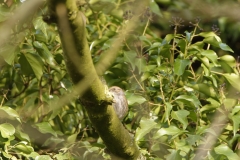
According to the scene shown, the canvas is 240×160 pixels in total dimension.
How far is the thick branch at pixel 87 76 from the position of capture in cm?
82

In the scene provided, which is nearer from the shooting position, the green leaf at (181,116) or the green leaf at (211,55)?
the green leaf at (181,116)

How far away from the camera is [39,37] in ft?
5.78

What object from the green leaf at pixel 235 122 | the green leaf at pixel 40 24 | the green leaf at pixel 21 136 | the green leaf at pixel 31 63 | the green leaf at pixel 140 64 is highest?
the green leaf at pixel 40 24

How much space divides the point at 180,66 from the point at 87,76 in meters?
0.70

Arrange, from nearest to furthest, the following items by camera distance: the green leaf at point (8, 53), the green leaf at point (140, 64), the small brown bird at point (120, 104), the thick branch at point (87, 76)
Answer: the thick branch at point (87, 76) < the green leaf at point (8, 53) < the small brown bird at point (120, 104) < the green leaf at point (140, 64)

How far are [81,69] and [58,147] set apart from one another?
99 centimetres

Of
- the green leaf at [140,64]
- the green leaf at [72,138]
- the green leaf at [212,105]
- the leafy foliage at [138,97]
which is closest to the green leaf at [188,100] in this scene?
the leafy foliage at [138,97]

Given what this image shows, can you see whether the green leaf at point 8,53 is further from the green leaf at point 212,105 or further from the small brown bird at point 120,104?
the green leaf at point 212,105

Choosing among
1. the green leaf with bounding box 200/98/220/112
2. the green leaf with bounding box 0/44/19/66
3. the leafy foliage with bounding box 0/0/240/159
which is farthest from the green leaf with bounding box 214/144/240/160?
the green leaf with bounding box 0/44/19/66

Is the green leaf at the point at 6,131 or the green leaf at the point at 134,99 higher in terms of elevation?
the green leaf at the point at 6,131

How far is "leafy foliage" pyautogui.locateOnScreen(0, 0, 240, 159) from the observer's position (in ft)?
5.20

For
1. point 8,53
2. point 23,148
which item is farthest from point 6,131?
point 8,53

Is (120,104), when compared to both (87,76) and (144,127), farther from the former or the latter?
(87,76)

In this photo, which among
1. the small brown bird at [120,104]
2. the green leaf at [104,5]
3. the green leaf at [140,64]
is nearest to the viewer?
the small brown bird at [120,104]
